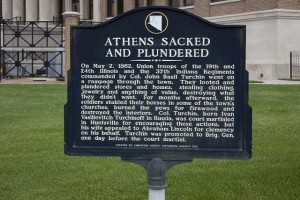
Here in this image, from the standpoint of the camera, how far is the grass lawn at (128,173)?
696 cm

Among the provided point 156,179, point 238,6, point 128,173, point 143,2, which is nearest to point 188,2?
point 143,2

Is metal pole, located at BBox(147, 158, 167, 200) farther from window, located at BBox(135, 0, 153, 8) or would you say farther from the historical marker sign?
window, located at BBox(135, 0, 153, 8)

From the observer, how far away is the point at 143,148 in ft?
17.1

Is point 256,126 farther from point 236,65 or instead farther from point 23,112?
point 236,65

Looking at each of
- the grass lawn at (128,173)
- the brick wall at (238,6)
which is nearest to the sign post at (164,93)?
the grass lawn at (128,173)

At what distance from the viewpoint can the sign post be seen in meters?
5.18

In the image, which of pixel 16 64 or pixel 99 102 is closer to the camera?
pixel 99 102

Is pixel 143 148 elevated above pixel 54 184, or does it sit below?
above

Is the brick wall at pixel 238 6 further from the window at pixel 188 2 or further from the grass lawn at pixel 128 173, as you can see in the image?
the grass lawn at pixel 128 173

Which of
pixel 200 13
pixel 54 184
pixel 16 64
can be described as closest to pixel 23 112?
pixel 54 184

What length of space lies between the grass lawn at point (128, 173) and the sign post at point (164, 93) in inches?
65.5

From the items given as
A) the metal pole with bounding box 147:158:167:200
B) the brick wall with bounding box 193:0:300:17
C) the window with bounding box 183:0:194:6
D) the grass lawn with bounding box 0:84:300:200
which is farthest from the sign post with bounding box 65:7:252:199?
the window with bounding box 183:0:194:6

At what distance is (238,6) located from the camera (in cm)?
3525

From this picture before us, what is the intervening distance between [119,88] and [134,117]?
0.29m
